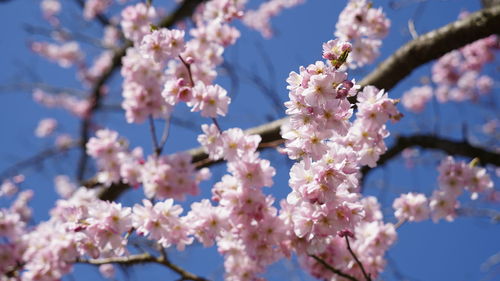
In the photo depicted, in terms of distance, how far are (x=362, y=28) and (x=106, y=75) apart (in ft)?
15.2

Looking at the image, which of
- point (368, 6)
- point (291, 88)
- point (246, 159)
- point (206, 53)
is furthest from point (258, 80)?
point (291, 88)

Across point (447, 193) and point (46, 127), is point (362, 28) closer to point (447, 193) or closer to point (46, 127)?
point (447, 193)

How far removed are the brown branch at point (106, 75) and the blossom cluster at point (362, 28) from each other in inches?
102

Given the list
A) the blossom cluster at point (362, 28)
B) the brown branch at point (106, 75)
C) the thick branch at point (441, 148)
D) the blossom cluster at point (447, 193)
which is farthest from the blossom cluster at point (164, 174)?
the brown branch at point (106, 75)

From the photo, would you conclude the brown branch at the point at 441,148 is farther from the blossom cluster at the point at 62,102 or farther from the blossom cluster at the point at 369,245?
the blossom cluster at the point at 62,102

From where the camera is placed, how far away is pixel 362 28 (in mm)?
2779

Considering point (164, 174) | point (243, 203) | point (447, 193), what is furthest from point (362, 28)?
point (164, 174)

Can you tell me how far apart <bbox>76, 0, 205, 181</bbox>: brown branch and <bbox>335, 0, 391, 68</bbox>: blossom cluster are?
2.58 metres

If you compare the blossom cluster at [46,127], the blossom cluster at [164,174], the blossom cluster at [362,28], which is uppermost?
the blossom cluster at [46,127]

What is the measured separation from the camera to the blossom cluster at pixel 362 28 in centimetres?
273

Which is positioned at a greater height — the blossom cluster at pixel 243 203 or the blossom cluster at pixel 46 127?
the blossom cluster at pixel 46 127

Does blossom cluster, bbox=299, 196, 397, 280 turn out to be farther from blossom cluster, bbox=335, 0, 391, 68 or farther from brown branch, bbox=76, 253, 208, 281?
blossom cluster, bbox=335, 0, 391, 68

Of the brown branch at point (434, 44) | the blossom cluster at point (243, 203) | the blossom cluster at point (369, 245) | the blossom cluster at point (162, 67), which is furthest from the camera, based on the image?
the blossom cluster at point (162, 67)

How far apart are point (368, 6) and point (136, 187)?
228cm
